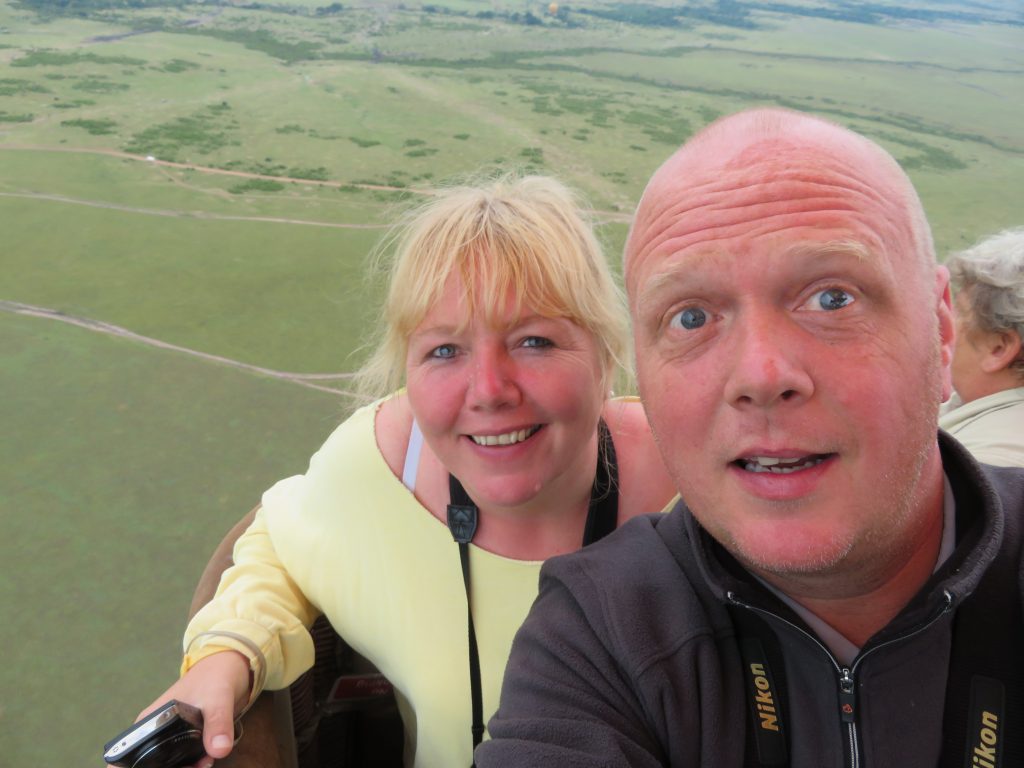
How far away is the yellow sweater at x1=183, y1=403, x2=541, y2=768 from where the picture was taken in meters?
1.19

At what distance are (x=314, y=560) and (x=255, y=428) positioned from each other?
1.59 metres

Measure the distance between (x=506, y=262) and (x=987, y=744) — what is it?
0.78 meters

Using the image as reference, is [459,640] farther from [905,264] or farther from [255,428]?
[255,428]

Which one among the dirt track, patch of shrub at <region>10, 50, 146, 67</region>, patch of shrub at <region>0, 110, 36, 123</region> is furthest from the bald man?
patch of shrub at <region>10, 50, 146, 67</region>

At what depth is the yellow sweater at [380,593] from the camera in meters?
1.19

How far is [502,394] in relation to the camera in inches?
44.7

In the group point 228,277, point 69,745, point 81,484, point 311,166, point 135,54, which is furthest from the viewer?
point 135,54

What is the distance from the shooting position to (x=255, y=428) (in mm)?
2768

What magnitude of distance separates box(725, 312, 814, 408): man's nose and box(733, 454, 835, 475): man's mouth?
53mm

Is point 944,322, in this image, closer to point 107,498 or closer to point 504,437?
point 504,437

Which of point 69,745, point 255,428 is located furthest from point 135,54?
point 69,745

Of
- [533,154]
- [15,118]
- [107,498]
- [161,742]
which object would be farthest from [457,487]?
[15,118]

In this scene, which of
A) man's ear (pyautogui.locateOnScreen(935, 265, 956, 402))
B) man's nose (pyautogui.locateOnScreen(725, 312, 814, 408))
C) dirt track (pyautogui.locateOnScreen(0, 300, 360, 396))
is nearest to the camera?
man's nose (pyautogui.locateOnScreen(725, 312, 814, 408))

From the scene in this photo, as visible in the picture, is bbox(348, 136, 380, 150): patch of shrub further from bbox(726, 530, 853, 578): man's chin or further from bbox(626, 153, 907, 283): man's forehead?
bbox(726, 530, 853, 578): man's chin
